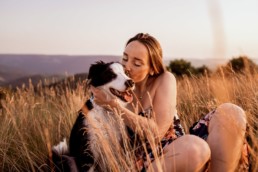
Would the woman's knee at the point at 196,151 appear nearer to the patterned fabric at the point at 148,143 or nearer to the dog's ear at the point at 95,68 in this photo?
the patterned fabric at the point at 148,143

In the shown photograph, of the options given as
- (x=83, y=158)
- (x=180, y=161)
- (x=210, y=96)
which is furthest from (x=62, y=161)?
(x=210, y=96)

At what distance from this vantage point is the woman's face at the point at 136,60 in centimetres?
334

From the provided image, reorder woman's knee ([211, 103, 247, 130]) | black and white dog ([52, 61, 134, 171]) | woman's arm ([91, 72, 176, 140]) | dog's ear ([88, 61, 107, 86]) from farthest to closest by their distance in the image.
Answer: dog's ear ([88, 61, 107, 86]) < black and white dog ([52, 61, 134, 171]) < woman's arm ([91, 72, 176, 140]) < woman's knee ([211, 103, 247, 130])

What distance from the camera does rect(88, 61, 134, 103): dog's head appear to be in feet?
10.5

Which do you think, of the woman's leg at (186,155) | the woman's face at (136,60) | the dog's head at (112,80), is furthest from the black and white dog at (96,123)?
the woman's leg at (186,155)

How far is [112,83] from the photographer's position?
3.25m

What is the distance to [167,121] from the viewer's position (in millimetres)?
3227

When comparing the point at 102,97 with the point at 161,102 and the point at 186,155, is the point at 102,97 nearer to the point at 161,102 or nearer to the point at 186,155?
the point at 161,102

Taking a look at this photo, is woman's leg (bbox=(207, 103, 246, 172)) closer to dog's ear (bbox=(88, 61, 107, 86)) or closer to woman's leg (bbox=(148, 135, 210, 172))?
woman's leg (bbox=(148, 135, 210, 172))

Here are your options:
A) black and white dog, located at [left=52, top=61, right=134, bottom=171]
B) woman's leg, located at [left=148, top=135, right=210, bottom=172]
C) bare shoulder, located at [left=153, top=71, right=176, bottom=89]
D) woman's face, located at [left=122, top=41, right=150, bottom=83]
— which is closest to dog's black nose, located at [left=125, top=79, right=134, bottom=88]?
black and white dog, located at [left=52, top=61, right=134, bottom=171]

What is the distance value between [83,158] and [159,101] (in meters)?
0.81

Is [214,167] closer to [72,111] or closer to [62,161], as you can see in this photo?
[62,161]

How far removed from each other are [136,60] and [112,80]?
291mm

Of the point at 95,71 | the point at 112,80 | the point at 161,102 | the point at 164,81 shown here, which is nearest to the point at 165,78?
the point at 164,81
